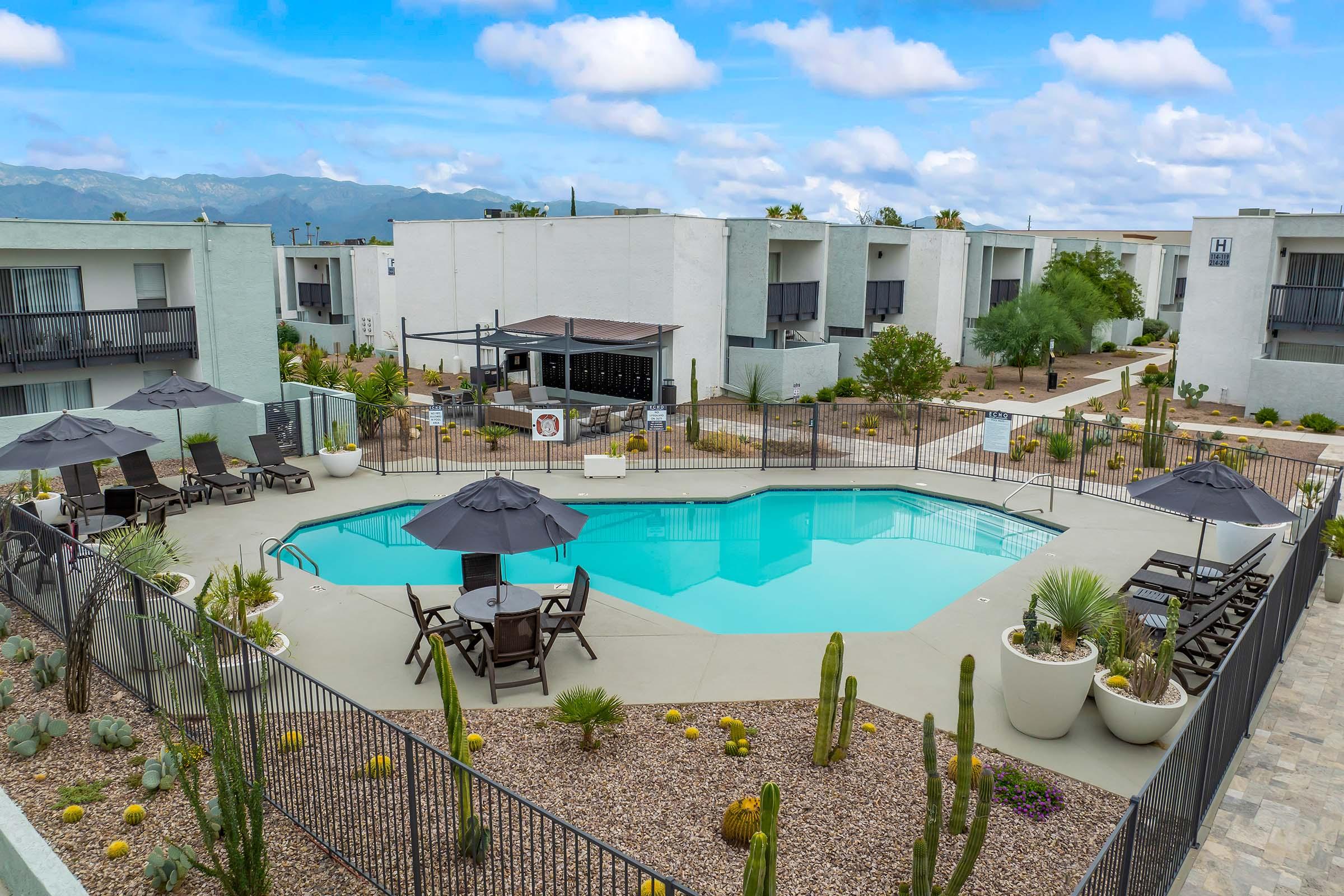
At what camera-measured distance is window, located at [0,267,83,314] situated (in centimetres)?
2130

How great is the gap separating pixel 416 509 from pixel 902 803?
13153mm

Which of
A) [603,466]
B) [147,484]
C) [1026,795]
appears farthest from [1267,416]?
[147,484]

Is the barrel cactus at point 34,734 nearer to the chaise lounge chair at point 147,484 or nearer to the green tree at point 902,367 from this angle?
the chaise lounge chair at point 147,484

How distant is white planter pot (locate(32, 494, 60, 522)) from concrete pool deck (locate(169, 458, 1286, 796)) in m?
2.03

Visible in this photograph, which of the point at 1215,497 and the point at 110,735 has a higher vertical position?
the point at 1215,497

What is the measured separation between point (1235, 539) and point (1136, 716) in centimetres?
761

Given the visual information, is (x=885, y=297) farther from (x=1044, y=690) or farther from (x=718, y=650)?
(x=1044, y=690)

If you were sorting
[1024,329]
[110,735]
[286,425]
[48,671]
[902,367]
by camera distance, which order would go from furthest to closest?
[1024,329]
[902,367]
[286,425]
[48,671]
[110,735]

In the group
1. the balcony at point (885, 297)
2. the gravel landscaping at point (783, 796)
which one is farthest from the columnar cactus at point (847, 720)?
the balcony at point (885, 297)

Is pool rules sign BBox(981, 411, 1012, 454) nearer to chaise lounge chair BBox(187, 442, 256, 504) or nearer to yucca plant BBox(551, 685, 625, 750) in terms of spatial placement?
yucca plant BBox(551, 685, 625, 750)

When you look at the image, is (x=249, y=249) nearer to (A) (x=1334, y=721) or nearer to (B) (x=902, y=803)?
(B) (x=902, y=803)

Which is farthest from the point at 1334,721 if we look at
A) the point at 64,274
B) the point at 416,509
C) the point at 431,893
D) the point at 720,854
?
the point at 64,274

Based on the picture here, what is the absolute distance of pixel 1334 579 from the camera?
14.3m

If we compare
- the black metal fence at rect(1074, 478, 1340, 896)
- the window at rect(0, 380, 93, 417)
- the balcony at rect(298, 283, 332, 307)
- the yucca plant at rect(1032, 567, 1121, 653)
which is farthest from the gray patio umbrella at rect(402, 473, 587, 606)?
the balcony at rect(298, 283, 332, 307)
